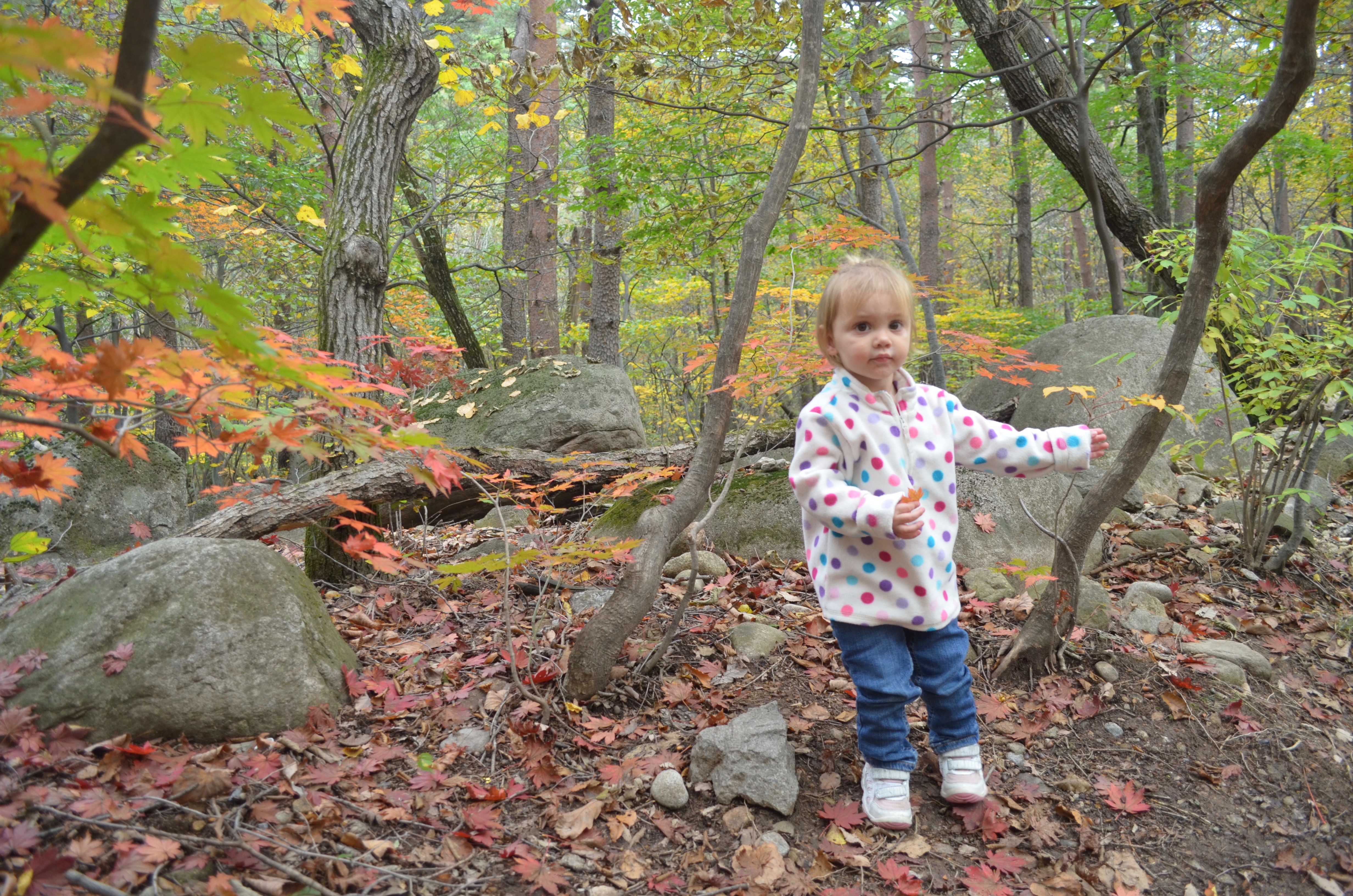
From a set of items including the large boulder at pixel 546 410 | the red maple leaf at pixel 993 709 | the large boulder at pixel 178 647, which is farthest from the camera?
the large boulder at pixel 546 410

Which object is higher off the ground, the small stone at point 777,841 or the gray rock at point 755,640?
the gray rock at point 755,640

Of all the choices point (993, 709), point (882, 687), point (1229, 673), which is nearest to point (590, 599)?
point (882, 687)

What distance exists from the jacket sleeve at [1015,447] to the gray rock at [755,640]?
1294 millimetres

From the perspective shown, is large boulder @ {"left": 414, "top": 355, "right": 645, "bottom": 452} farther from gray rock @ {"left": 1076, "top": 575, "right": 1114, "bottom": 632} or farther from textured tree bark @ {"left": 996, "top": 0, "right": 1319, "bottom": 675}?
textured tree bark @ {"left": 996, "top": 0, "right": 1319, "bottom": 675}

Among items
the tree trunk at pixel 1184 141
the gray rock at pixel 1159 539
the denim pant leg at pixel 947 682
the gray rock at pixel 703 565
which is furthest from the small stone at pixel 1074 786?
the tree trunk at pixel 1184 141

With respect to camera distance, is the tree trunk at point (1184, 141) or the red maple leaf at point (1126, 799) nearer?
the red maple leaf at point (1126, 799)

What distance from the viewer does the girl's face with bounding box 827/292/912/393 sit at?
223cm

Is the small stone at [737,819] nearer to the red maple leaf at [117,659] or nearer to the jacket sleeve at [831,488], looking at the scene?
the jacket sleeve at [831,488]

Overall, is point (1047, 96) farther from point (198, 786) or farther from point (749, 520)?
point (198, 786)

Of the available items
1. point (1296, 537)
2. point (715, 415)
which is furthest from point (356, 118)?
point (1296, 537)

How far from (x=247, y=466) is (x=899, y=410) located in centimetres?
1174

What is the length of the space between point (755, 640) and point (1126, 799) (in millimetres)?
1471

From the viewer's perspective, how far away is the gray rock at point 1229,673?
2.95 metres

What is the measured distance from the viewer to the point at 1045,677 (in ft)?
9.70
